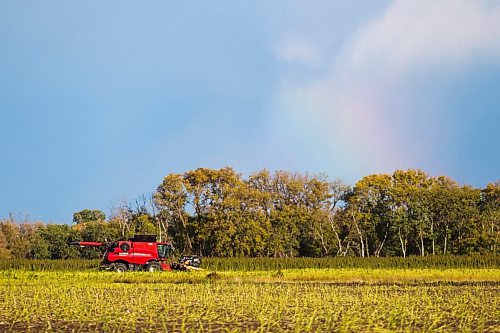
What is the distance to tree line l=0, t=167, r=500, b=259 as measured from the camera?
192ft

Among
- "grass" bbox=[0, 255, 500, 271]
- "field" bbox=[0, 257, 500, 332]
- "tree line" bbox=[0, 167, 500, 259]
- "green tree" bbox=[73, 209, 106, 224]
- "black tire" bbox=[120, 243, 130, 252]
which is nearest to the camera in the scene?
"field" bbox=[0, 257, 500, 332]

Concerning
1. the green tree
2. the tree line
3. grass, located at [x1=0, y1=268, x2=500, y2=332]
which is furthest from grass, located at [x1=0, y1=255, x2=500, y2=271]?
the green tree

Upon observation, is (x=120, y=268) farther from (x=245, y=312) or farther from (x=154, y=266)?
Result: (x=245, y=312)

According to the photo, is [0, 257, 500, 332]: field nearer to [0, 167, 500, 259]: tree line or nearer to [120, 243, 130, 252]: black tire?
[120, 243, 130, 252]: black tire

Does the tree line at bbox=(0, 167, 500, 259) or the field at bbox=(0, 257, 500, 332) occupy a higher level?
the tree line at bbox=(0, 167, 500, 259)

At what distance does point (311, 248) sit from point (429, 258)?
53.8ft

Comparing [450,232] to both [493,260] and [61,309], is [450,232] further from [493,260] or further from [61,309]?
[61,309]

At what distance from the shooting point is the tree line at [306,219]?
192ft

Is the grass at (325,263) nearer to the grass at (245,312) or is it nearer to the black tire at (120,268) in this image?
the black tire at (120,268)

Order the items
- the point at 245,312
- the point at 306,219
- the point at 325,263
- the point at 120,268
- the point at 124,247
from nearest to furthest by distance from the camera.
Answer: the point at 245,312 → the point at 120,268 → the point at 124,247 → the point at 325,263 → the point at 306,219

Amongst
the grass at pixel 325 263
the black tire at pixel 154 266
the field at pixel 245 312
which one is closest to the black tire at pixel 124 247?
the black tire at pixel 154 266

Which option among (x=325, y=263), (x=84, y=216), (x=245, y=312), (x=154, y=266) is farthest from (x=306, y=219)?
(x=84, y=216)

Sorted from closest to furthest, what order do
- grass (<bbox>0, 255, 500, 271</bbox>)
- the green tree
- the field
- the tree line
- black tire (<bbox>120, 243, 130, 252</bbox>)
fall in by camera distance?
the field, black tire (<bbox>120, 243, 130, 252</bbox>), grass (<bbox>0, 255, 500, 271</bbox>), the tree line, the green tree

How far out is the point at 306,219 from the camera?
60.3 m
